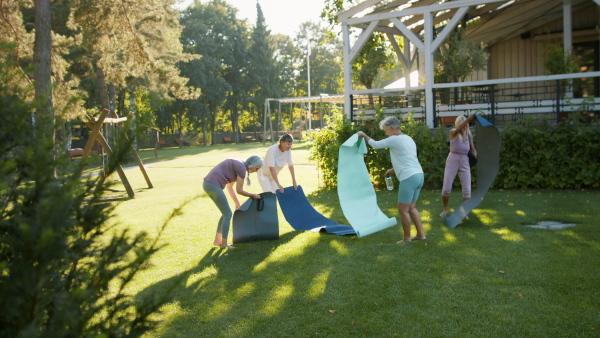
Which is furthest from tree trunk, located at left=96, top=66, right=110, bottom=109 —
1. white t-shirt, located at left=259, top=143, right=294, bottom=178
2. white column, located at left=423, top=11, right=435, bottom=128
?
white t-shirt, located at left=259, top=143, right=294, bottom=178

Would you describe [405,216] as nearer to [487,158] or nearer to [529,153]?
[487,158]

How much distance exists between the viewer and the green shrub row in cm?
1162

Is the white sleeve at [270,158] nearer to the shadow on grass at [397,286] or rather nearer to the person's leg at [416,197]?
the shadow on grass at [397,286]

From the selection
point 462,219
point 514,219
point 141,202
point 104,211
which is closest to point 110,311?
point 104,211

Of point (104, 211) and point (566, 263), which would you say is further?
point (566, 263)

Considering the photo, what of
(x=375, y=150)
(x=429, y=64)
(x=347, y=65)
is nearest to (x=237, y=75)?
(x=347, y=65)

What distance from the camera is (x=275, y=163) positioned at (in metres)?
9.27

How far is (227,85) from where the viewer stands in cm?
6009

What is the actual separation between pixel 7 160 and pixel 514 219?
328 inches

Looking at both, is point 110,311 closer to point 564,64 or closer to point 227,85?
point 564,64

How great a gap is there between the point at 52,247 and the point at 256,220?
6.27 m

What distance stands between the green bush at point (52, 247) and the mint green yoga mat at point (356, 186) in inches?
235

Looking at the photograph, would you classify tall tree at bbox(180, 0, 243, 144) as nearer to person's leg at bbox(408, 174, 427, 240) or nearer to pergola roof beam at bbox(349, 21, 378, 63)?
pergola roof beam at bbox(349, 21, 378, 63)

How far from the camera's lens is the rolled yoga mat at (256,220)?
7836 millimetres
